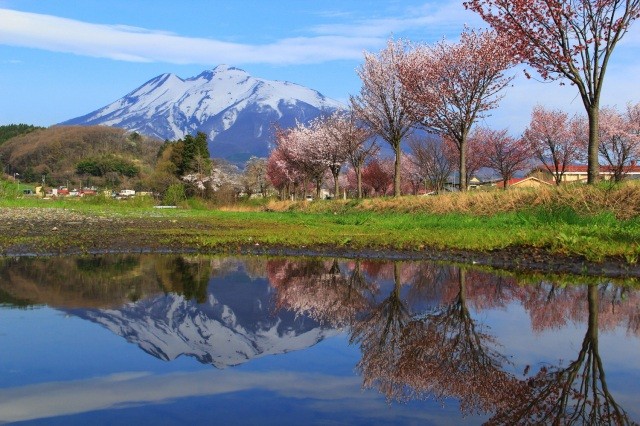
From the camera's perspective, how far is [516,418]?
3.75 metres

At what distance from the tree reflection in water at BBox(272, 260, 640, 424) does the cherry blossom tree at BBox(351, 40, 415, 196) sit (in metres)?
25.9

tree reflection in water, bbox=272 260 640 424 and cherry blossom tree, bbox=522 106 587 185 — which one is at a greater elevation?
cherry blossom tree, bbox=522 106 587 185

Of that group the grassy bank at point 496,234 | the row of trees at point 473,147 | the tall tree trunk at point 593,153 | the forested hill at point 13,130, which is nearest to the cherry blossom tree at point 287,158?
the row of trees at point 473,147

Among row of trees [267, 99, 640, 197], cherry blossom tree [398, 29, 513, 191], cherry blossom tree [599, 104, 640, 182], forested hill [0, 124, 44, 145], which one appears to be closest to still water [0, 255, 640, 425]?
cherry blossom tree [398, 29, 513, 191]

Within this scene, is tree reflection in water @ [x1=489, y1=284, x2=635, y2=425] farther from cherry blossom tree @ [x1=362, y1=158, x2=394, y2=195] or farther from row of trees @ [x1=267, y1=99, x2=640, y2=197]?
cherry blossom tree @ [x1=362, y1=158, x2=394, y2=195]

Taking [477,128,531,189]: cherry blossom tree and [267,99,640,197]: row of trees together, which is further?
[477,128,531,189]: cherry blossom tree

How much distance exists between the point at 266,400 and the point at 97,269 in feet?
23.8

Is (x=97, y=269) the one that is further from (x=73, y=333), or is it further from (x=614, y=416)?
(x=614, y=416)

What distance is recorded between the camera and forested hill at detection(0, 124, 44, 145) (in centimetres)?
17550

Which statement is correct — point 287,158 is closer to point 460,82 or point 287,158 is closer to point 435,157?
point 435,157

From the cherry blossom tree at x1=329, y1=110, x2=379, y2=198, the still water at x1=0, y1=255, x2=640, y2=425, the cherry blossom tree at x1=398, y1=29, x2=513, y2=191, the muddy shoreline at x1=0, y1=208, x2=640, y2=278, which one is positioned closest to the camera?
the still water at x1=0, y1=255, x2=640, y2=425

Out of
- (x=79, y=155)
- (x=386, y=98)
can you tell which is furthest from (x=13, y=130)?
(x=386, y=98)

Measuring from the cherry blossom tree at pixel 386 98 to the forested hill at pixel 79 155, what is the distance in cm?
8737

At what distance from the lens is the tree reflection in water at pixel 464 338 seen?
404 cm
